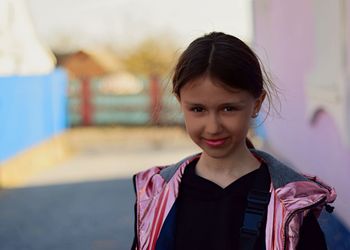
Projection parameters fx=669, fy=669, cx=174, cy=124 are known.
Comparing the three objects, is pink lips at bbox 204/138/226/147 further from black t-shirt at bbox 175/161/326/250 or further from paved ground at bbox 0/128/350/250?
paved ground at bbox 0/128/350/250

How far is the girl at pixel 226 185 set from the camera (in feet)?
5.17

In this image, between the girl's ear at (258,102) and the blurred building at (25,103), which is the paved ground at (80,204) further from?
the girl's ear at (258,102)

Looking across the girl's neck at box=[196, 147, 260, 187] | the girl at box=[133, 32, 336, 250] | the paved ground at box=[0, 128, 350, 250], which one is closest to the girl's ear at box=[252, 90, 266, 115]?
the girl at box=[133, 32, 336, 250]

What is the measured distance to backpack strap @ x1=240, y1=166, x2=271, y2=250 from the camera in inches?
61.4

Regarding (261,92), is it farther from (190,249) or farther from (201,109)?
(190,249)

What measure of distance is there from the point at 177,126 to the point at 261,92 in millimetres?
16236

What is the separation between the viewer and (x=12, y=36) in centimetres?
1397

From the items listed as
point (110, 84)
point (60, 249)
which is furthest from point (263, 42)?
point (110, 84)

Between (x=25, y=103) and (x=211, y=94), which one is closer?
(x=211, y=94)

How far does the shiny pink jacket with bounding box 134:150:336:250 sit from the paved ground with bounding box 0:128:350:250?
1450 millimetres

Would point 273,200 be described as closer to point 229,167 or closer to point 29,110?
point 229,167

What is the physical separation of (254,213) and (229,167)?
0.52ft

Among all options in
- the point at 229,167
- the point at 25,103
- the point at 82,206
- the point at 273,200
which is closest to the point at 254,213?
the point at 273,200

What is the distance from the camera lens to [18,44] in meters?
→ 14.5
